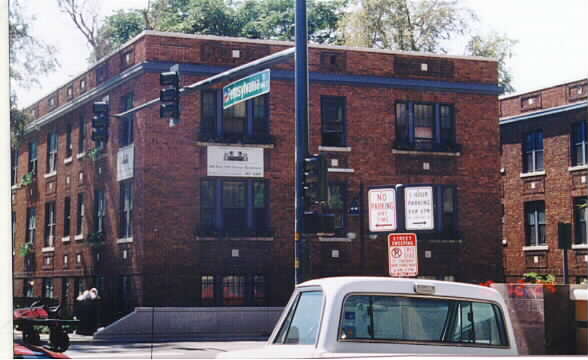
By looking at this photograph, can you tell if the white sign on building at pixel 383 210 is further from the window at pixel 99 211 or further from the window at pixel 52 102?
the window at pixel 52 102

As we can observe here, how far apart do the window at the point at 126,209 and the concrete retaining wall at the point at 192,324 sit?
131cm

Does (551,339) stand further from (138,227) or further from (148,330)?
(138,227)

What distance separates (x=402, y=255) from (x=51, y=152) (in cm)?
628

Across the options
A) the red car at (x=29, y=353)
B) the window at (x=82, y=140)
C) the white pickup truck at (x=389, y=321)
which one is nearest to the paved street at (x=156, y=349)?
the red car at (x=29, y=353)

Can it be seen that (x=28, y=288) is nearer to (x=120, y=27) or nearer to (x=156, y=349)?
(x=156, y=349)

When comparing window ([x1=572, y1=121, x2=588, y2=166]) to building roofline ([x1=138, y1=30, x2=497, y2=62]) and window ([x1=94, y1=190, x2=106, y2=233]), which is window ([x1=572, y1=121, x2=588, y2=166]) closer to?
building roofline ([x1=138, y1=30, x2=497, y2=62])

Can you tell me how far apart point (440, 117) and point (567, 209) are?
2.72 m

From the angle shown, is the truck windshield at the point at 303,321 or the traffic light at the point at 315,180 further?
the traffic light at the point at 315,180

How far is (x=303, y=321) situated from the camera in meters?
7.04

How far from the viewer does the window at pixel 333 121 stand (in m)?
15.1

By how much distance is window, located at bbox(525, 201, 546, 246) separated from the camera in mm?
12609

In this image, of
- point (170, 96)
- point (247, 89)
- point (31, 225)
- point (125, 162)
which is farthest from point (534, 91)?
point (31, 225)

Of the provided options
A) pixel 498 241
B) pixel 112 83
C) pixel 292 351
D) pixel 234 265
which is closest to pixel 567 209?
pixel 498 241

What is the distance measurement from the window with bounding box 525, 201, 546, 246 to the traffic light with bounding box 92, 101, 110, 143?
6.66 meters
